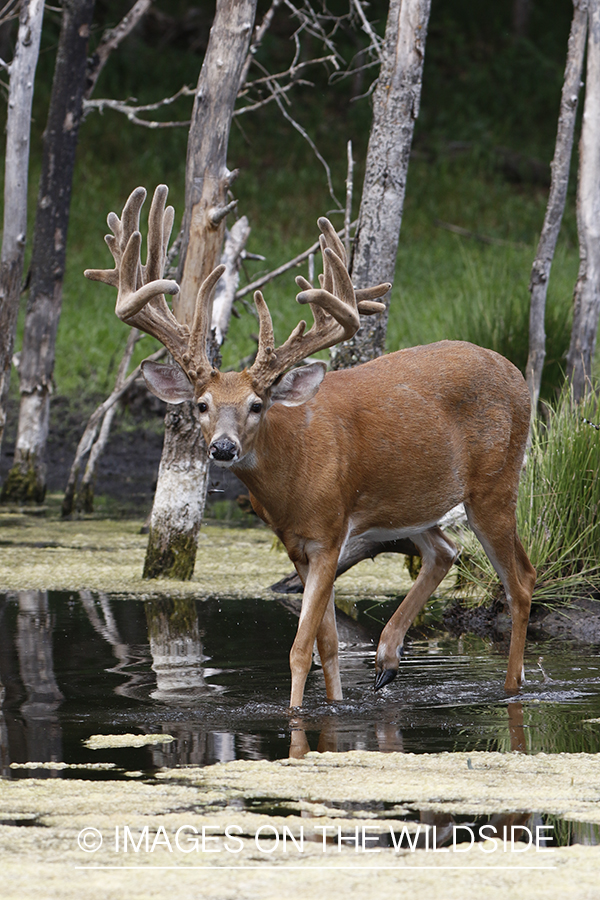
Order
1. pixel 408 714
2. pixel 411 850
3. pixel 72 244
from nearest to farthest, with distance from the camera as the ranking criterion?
pixel 411 850 → pixel 408 714 → pixel 72 244

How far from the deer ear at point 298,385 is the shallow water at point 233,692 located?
136 cm

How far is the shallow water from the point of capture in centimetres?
514

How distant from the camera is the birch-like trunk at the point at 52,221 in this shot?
40.3 ft

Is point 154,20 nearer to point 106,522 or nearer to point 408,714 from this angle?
point 106,522

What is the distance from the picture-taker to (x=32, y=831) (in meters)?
3.80

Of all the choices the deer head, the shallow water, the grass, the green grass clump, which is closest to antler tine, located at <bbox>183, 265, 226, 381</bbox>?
the deer head

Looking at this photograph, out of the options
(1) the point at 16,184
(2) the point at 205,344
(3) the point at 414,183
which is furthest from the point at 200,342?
(3) the point at 414,183

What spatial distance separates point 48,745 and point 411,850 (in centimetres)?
189

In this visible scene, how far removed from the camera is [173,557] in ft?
30.3

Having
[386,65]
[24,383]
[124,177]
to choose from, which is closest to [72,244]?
[124,177]

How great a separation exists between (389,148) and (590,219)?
2.52 metres

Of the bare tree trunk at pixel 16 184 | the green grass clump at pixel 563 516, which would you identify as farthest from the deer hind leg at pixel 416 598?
the bare tree trunk at pixel 16 184

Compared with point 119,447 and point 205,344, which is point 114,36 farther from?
point 205,344

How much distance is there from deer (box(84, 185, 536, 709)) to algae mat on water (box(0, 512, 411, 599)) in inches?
91.1
